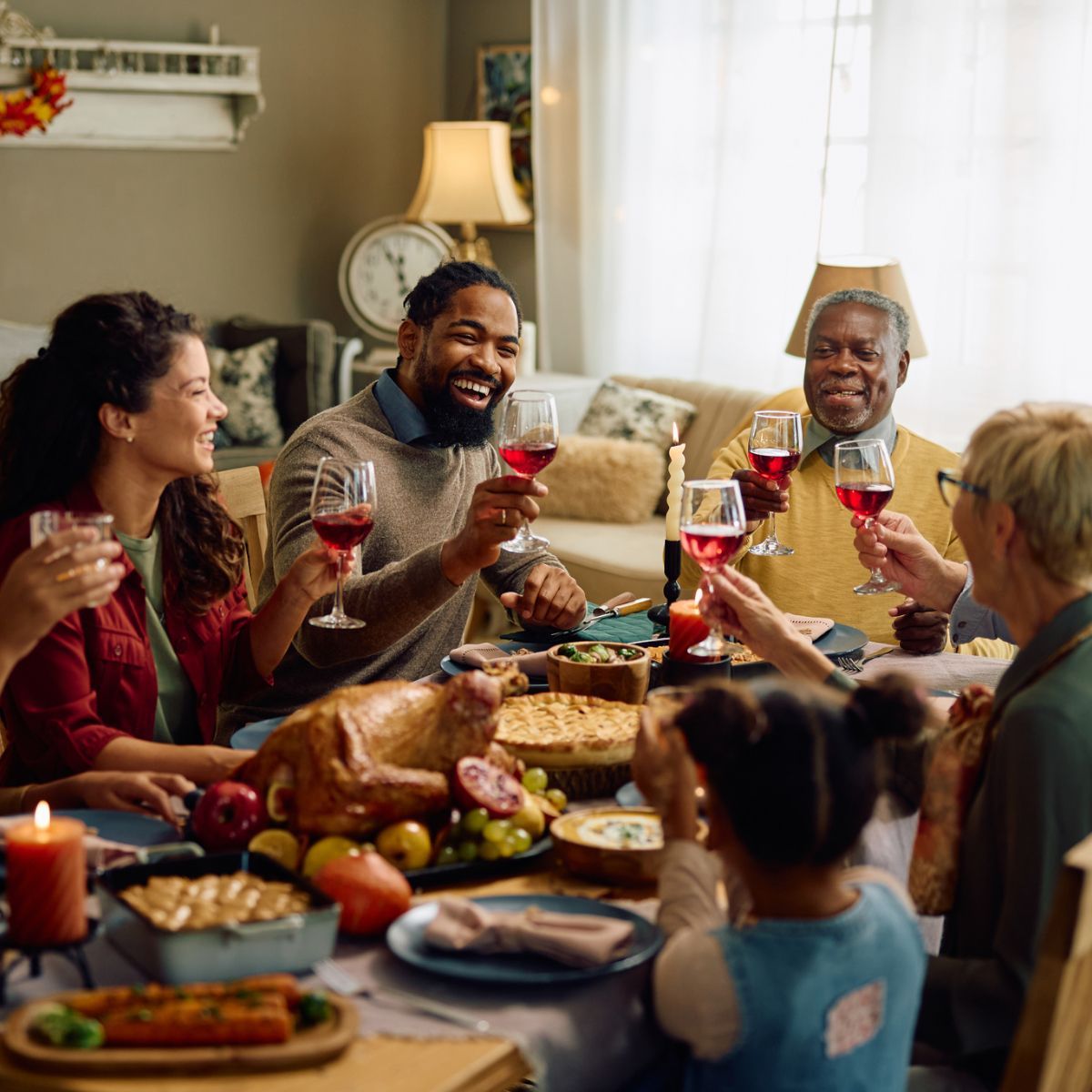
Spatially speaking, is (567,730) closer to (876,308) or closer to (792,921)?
(792,921)

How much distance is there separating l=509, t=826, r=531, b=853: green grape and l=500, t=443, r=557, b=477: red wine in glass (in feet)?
2.61

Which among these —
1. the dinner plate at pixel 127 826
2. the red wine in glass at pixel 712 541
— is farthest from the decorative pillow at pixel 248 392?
the dinner plate at pixel 127 826

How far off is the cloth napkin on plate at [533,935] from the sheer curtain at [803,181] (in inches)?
157

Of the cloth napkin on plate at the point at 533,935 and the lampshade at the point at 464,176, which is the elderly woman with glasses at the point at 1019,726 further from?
the lampshade at the point at 464,176

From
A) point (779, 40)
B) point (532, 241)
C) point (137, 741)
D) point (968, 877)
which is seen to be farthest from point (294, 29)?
point (968, 877)

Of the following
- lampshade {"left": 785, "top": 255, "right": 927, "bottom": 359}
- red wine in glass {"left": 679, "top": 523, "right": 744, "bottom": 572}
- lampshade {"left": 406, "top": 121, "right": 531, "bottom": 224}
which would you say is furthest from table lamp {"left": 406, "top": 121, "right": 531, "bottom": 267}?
red wine in glass {"left": 679, "top": 523, "right": 744, "bottom": 572}

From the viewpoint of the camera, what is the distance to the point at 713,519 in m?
1.81

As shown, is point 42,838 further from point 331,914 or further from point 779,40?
point 779,40

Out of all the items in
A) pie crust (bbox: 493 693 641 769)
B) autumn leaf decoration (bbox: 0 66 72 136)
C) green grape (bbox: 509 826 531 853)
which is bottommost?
green grape (bbox: 509 826 531 853)

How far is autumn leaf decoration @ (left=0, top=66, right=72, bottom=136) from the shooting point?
17.8ft

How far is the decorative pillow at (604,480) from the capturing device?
5195 mm

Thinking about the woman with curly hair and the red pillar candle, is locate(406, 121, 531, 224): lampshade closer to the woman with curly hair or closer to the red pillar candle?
the woman with curly hair

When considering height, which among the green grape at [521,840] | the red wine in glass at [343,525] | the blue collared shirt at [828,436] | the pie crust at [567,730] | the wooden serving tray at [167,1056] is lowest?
the green grape at [521,840]

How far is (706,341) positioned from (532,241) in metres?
1.34
